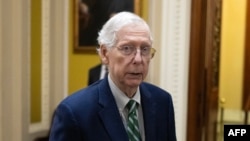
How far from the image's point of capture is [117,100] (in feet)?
4.75

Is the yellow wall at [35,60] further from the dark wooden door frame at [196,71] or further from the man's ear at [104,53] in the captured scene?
the man's ear at [104,53]

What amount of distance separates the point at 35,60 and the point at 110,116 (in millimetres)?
1792

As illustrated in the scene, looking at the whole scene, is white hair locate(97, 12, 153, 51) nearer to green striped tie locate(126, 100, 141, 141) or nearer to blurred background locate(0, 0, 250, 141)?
green striped tie locate(126, 100, 141, 141)

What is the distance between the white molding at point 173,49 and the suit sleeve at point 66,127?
5.84ft

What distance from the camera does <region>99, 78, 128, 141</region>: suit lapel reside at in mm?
1364

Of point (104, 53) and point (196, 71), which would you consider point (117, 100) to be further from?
point (196, 71)

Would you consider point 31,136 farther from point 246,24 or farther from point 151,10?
point 246,24

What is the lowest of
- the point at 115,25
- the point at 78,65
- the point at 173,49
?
the point at 78,65

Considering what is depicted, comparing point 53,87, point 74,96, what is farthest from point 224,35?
point 74,96

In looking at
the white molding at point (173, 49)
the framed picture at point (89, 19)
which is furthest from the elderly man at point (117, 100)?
the framed picture at point (89, 19)

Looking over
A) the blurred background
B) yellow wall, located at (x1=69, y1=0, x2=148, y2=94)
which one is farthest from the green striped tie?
yellow wall, located at (x1=69, y1=0, x2=148, y2=94)

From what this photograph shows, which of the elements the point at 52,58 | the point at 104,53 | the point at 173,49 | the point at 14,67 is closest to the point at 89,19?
the point at 52,58

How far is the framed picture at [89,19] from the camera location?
3.57 m

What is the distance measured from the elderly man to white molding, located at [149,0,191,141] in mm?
1578
